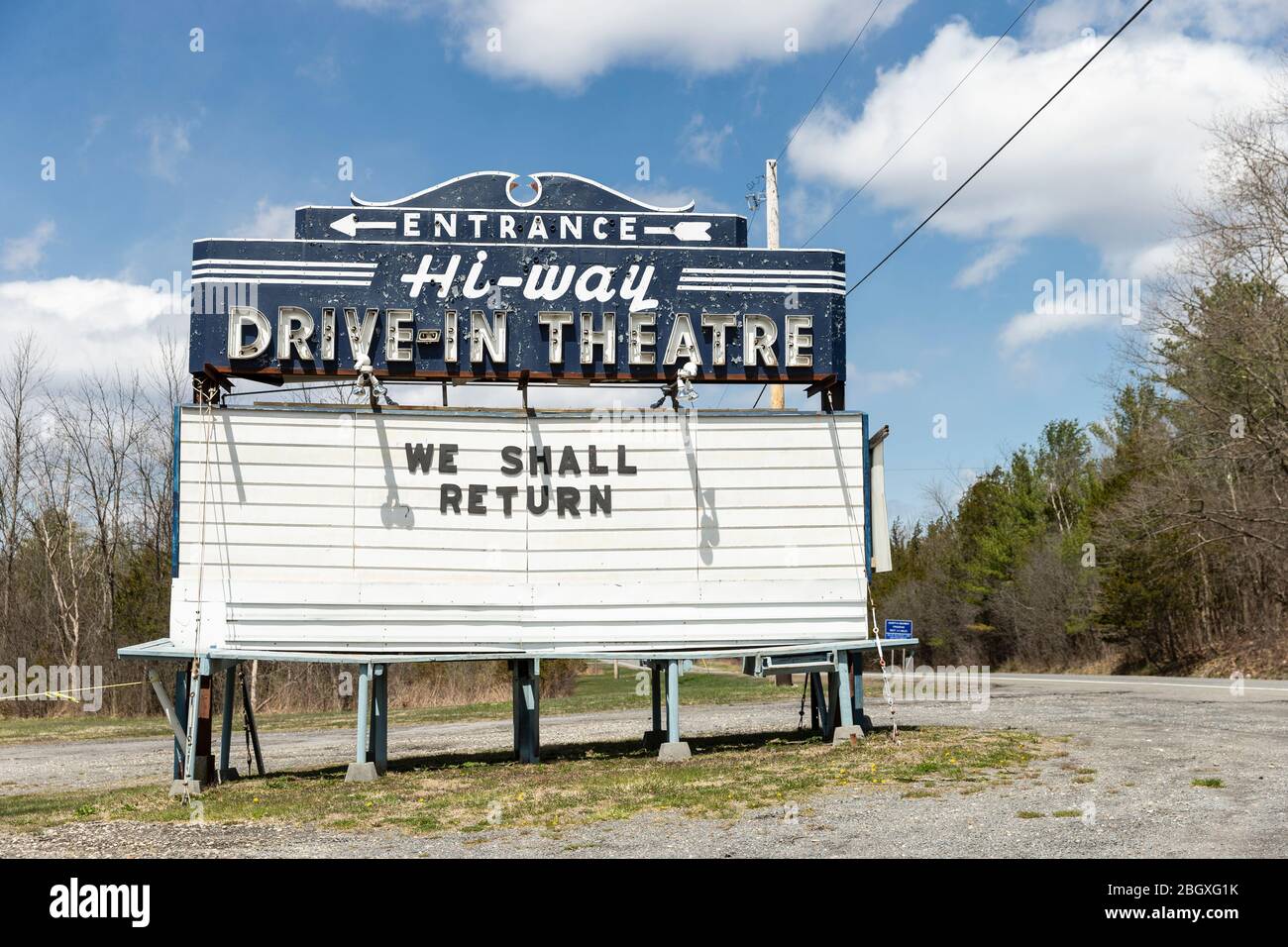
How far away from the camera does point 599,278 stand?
16.0 metres

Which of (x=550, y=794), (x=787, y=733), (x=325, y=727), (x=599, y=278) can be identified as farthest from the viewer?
(x=325, y=727)

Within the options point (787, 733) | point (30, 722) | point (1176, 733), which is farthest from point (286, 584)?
point (30, 722)

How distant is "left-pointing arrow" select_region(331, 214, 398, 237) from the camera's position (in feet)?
52.2

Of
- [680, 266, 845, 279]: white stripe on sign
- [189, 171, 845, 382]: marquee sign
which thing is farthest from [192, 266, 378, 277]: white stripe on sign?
[680, 266, 845, 279]: white stripe on sign

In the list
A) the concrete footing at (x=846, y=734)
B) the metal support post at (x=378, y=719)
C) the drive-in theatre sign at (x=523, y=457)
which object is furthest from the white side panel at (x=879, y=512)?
the metal support post at (x=378, y=719)

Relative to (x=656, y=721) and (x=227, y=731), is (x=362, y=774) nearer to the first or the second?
(x=227, y=731)

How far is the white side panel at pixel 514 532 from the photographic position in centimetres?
1501

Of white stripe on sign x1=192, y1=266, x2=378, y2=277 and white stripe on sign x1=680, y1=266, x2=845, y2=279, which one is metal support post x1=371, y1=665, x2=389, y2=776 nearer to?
white stripe on sign x1=192, y1=266, x2=378, y2=277

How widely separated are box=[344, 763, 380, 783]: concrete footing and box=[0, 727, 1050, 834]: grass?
0.47 ft

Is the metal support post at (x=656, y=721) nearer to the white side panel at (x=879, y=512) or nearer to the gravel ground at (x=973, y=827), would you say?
the white side panel at (x=879, y=512)

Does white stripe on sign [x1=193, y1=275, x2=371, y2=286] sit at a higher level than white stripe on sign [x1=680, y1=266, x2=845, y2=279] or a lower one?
lower

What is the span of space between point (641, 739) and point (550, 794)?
7.17 m

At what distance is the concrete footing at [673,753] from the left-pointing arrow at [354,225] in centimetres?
804
